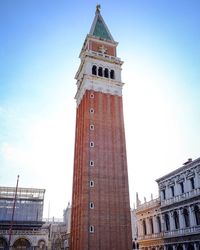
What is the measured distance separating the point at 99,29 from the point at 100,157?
28.3 metres

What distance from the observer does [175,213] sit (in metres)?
34.2

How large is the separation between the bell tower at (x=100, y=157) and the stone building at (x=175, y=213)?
213 inches

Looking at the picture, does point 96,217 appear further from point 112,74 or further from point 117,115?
point 112,74

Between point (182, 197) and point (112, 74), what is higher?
point (112, 74)

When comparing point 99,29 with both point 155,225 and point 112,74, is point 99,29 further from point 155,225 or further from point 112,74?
point 155,225

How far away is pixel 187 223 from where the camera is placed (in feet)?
104

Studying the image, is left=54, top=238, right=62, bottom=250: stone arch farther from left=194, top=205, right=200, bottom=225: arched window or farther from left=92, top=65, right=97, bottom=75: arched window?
left=194, top=205, right=200, bottom=225: arched window

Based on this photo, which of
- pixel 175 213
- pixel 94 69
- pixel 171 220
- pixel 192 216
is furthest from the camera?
pixel 94 69

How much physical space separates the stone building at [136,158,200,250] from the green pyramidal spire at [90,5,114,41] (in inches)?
1174

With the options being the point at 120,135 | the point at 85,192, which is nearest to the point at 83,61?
the point at 120,135

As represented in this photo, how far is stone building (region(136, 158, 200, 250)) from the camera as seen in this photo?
30.3 m

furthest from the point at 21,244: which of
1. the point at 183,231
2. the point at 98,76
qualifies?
the point at 98,76

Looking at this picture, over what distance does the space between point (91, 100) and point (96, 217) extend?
1805cm

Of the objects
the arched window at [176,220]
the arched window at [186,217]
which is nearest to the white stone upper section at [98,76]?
the arched window at [176,220]
